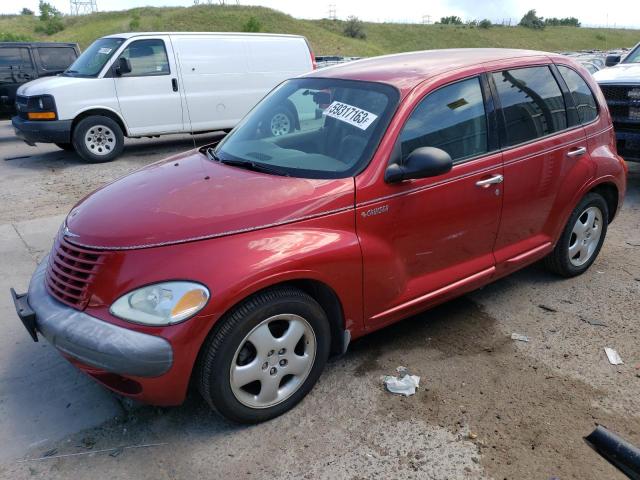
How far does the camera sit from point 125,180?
11.6ft

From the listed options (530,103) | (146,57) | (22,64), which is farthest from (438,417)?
(22,64)

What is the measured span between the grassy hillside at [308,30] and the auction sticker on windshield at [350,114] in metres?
53.4

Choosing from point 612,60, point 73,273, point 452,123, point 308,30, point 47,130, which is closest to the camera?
point 73,273

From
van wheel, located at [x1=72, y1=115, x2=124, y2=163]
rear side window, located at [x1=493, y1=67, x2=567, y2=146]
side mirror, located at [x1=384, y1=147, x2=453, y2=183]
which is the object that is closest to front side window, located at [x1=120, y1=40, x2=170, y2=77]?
van wheel, located at [x1=72, y1=115, x2=124, y2=163]

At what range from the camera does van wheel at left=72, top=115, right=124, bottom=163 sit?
30.8 feet

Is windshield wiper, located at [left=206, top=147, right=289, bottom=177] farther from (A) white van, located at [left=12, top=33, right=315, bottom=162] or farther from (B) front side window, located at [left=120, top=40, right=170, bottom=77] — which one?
(B) front side window, located at [left=120, top=40, right=170, bottom=77]

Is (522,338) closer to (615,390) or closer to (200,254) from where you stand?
(615,390)

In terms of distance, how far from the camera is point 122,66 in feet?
30.7

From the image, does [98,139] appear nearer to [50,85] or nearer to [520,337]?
[50,85]

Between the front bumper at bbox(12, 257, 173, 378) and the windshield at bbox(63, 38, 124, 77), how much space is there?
7.86 m

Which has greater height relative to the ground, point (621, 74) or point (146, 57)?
point (146, 57)

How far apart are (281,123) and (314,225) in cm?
115

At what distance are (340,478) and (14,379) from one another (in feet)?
7.00

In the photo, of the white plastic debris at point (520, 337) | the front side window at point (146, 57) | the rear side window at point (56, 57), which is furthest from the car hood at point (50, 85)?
the white plastic debris at point (520, 337)
